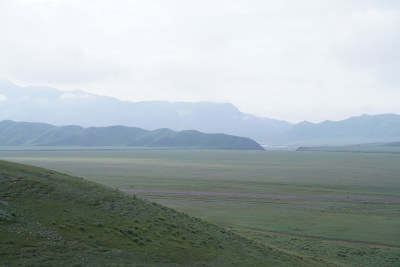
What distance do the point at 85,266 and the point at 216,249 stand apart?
1190 cm

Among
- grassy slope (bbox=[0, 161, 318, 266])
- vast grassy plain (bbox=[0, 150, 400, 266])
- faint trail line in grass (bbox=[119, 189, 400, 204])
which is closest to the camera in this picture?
grassy slope (bbox=[0, 161, 318, 266])

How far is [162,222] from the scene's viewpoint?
3419 cm

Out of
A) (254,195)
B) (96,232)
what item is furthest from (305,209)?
(96,232)

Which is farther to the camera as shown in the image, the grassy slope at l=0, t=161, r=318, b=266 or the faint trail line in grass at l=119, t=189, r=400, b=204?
the faint trail line in grass at l=119, t=189, r=400, b=204

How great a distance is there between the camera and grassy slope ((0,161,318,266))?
23.5m

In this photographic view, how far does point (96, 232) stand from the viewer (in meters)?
27.7

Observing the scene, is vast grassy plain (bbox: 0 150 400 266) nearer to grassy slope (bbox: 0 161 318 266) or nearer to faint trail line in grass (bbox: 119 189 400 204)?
faint trail line in grass (bbox: 119 189 400 204)

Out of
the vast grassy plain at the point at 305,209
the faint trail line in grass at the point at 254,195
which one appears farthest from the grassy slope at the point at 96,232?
the faint trail line in grass at the point at 254,195

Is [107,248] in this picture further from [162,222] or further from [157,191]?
[157,191]

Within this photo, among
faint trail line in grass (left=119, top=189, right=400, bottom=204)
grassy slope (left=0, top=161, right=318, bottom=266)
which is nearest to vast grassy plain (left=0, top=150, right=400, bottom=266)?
faint trail line in grass (left=119, top=189, right=400, bottom=204)

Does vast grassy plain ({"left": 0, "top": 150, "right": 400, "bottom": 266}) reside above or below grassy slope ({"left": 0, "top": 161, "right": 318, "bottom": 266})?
below

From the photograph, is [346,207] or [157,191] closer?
[346,207]

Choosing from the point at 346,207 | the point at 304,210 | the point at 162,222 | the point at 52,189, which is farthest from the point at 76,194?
the point at 346,207

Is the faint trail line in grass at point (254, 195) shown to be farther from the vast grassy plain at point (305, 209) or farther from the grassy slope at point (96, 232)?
the grassy slope at point (96, 232)
